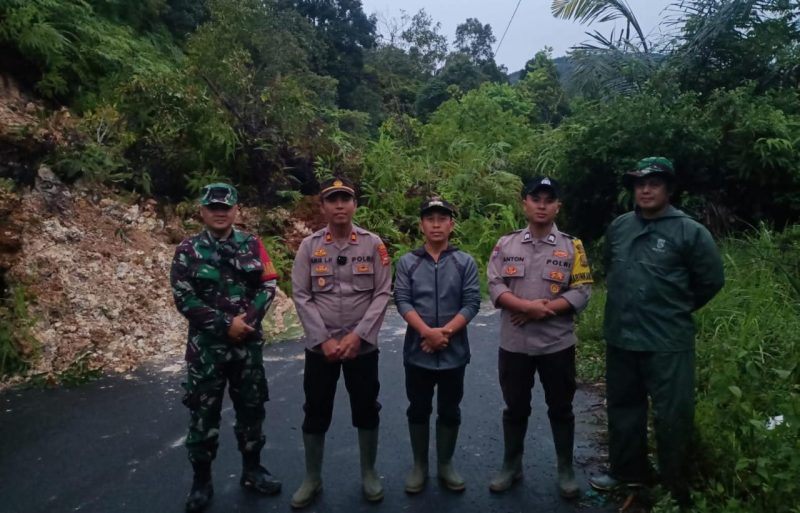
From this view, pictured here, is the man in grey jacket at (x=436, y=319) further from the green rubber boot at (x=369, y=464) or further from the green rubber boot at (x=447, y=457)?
the green rubber boot at (x=369, y=464)

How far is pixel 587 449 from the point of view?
4117 mm

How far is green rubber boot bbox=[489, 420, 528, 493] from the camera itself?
11.6ft

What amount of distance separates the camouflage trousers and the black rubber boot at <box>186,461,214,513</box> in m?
0.05

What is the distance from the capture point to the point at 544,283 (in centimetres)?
346

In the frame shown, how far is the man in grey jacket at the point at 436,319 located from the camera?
344 cm

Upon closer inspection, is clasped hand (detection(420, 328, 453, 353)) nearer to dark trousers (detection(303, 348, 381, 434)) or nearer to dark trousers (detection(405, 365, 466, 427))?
dark trousers (detection(405, 365, 466, 427))

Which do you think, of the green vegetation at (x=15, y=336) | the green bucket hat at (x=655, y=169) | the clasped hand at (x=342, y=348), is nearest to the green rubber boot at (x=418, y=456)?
the clasped hand at (x=342, y=348)

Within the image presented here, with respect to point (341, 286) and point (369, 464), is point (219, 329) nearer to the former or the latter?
point (341, 286)

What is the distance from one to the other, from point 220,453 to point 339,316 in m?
1.43

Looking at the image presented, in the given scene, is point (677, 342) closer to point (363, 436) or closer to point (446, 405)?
point (446, 405)

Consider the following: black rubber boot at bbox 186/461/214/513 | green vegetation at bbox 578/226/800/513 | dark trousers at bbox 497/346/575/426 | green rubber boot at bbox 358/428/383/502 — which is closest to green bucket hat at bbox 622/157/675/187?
dark trousers at bbox 497/346/575/426

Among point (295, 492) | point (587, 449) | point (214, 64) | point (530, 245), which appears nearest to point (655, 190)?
point (530, 245)

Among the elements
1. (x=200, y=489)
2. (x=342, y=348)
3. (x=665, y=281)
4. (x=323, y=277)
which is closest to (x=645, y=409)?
(x=665, y=281)

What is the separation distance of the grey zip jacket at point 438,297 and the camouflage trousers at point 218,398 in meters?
0.87
